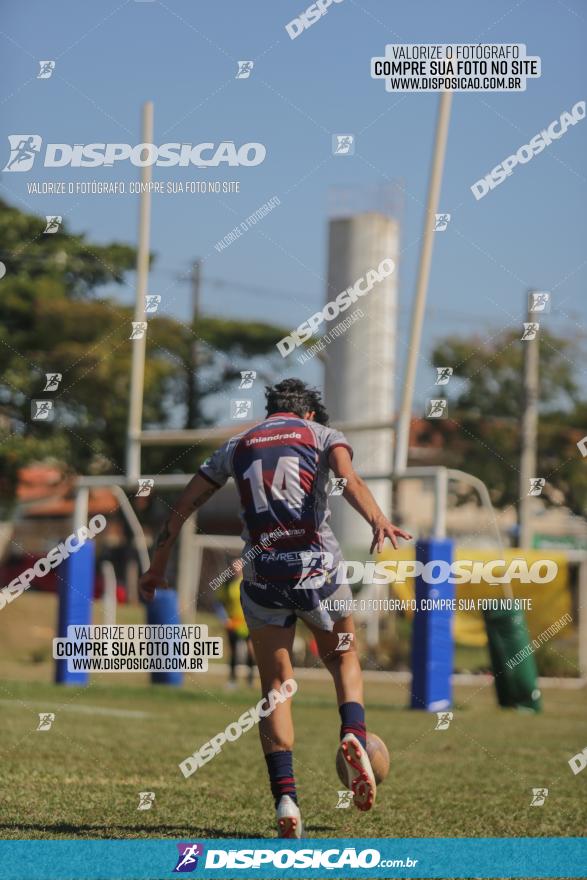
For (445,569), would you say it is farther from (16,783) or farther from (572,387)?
(572,387)

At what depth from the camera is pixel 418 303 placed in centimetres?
1209

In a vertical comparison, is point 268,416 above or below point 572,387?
below

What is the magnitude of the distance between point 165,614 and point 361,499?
35.3ft

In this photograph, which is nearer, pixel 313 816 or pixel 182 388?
pixel 313 816

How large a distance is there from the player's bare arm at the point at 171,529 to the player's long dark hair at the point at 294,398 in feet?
1.41

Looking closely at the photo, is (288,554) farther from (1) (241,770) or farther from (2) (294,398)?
(1) (241,770)

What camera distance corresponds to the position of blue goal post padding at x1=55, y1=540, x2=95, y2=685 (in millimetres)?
13945

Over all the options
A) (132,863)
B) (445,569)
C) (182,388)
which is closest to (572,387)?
(182,388)

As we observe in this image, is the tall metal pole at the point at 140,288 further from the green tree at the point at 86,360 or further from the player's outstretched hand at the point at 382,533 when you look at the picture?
the green tree at the point at 86,360

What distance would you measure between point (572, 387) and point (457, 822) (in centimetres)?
2370

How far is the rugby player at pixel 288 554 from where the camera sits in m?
5.81

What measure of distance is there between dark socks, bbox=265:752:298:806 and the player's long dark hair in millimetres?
1420

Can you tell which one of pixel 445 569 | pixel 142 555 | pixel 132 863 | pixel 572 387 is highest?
pixel 572 387

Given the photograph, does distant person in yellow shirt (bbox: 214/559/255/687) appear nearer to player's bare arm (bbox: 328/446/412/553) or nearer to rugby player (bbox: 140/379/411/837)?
rugby player (bbox: 140/379/411/837)
